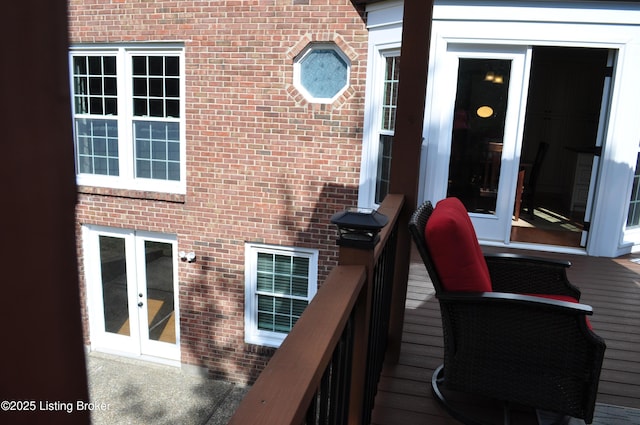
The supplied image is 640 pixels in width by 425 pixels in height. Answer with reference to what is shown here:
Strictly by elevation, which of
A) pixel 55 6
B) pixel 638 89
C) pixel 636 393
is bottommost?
pixel 636 393

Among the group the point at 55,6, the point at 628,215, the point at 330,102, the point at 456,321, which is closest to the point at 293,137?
the point at 330,102

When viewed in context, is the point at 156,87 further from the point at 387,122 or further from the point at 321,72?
the point at 387,122

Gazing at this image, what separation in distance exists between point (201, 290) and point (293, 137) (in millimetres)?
2529

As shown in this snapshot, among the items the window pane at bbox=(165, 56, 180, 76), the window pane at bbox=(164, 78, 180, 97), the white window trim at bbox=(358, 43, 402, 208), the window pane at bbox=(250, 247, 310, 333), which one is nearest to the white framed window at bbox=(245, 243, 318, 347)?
the window pane at bbox=(250, 247, 310, 333)

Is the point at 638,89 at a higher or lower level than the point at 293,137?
higher

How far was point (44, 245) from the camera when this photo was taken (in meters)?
0.30

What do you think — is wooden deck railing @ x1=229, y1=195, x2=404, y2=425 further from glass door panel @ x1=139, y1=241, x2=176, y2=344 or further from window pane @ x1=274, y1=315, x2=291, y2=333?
glass door panel @ x1=139, y1=241, x2=176, y2=344

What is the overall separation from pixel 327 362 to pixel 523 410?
5.31ft

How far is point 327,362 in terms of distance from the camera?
100 cm

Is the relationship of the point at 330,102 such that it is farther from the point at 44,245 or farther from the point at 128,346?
the point at 44,245

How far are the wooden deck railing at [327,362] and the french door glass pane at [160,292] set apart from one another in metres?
5.65

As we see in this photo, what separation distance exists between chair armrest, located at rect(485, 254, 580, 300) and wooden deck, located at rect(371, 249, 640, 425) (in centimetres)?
52

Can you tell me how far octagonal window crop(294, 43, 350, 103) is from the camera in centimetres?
585

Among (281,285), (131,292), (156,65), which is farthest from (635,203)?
(131,292)
